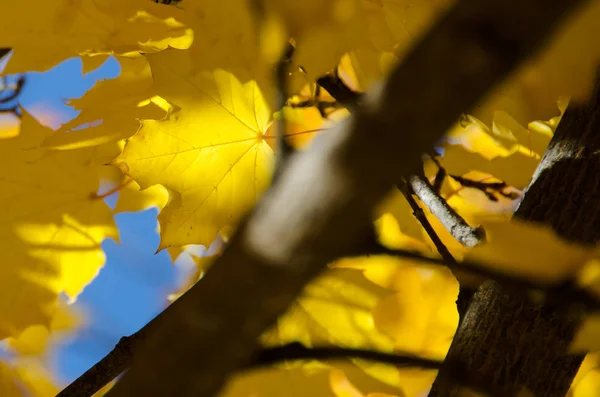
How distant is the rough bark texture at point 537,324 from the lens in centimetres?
53

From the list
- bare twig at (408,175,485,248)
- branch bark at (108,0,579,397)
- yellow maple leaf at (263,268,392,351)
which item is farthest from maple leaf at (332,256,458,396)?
branch bark at (108,0,579,397)

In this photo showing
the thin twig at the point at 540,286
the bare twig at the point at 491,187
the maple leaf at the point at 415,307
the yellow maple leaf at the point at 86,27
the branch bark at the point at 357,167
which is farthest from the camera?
the bare twig at the point at 491,187

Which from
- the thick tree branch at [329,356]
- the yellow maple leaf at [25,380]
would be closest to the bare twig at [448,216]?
the thick tree branch at [329,356]

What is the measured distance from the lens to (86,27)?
2.23ft

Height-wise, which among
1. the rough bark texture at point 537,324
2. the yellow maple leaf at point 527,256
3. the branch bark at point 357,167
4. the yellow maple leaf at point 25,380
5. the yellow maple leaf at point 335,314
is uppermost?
the branch bark at point 357,167

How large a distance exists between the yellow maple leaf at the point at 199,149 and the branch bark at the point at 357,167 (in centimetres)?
37

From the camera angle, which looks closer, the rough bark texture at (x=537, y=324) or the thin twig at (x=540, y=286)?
the thin twig at (x=540, y=286)

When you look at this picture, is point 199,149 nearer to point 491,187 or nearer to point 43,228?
point 43,228

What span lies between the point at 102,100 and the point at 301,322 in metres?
0.41

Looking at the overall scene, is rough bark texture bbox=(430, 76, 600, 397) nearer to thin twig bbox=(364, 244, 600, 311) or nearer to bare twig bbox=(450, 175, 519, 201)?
thin twig bbox=(364, 244, 600, 311)

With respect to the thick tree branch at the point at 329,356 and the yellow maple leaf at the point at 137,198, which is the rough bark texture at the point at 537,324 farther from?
the yellow maple leaf at the point at 137,198

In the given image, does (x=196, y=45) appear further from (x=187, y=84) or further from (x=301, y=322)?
(x=301, y=322)

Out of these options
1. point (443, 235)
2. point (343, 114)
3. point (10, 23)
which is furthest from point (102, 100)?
point (443, 235)

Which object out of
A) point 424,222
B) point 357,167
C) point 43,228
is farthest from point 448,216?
point 43,228
